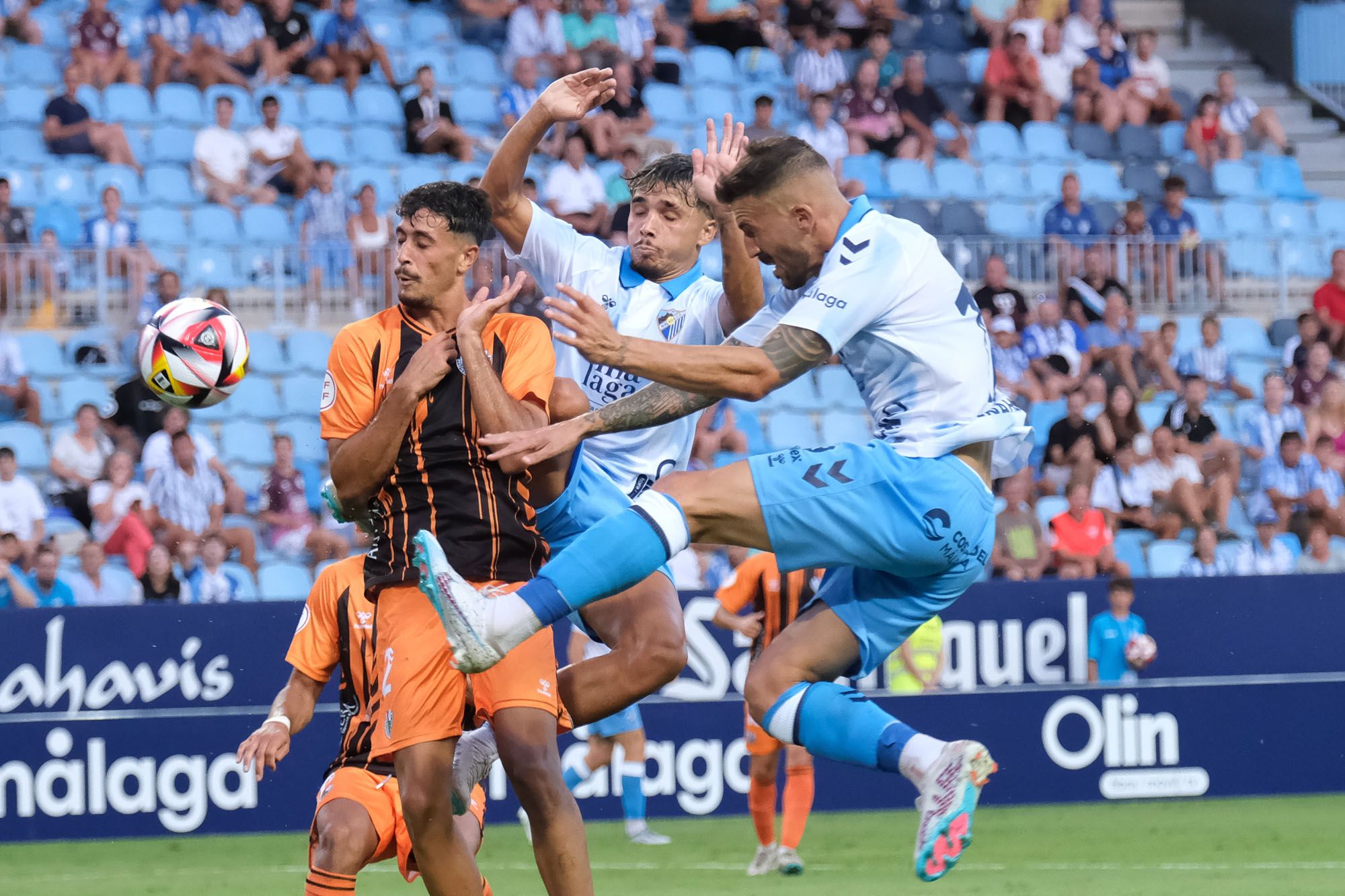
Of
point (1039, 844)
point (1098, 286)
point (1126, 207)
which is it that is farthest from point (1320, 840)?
point (1126, 207)

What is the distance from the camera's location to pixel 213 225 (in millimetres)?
15109

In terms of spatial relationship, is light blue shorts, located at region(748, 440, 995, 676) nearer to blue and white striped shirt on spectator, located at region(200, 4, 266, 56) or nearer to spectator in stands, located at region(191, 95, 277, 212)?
spectator in stands, located at region(191, 95, 277, 212)

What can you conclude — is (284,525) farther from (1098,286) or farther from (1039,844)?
(1098,286)

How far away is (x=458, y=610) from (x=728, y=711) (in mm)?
6858

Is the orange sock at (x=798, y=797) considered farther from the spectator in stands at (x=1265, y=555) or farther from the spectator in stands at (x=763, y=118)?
the spectator in stands at (x=763, y=118)

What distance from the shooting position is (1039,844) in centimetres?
1064

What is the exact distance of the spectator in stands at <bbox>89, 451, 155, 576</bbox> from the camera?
12.5 m

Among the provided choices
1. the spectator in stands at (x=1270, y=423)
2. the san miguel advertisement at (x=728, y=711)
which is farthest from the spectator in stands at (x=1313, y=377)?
the san miguel advertisement at (x=728, y=711)

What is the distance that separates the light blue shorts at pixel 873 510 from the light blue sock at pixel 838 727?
0.44 metres

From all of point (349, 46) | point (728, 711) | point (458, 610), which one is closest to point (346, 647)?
→ point (458, 610)

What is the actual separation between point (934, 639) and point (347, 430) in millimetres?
6913

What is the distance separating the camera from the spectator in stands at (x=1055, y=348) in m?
15.4

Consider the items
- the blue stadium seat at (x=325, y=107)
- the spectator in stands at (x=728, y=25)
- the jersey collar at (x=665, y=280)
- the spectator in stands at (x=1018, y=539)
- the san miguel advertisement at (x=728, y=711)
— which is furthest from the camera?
the spectator in stands at (x=728, y=25)

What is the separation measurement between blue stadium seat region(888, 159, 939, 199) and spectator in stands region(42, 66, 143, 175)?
6.79 metres
